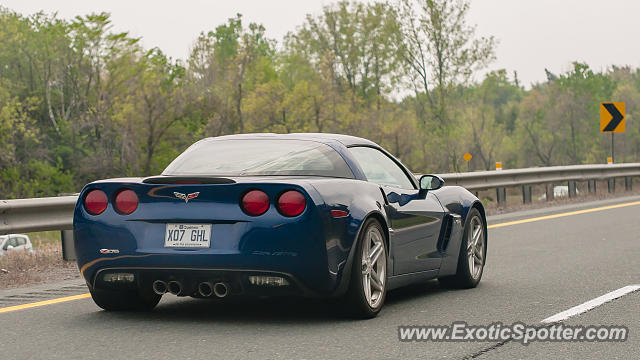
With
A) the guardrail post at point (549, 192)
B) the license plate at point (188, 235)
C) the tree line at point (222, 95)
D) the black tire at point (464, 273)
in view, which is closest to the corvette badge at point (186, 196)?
the license plate at point (188, 235)

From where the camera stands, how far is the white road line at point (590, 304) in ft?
20.9

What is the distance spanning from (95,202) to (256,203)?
1120 millimetres

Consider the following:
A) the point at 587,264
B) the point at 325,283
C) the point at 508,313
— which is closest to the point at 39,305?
the point at 325,283

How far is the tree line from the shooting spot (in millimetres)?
48406

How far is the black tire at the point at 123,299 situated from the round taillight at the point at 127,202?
71 centimetres

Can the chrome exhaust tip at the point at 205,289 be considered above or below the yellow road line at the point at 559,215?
above

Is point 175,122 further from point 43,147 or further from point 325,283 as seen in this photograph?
Result: point 325,283

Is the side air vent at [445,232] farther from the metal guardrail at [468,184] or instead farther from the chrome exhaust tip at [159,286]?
the metal guardrail at [468,184]

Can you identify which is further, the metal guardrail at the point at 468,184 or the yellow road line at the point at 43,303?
the metal guardrail at the point at 468,184

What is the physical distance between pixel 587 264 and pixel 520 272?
92cm

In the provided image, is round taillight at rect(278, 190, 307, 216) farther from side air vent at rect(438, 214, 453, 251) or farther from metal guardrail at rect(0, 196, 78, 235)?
metal guardrail at rect(0, 196, 78, 235)

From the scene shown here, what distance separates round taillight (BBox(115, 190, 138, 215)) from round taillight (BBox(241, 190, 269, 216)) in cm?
74

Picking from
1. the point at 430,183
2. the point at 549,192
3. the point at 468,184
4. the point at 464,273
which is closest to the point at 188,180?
the point at 430,183

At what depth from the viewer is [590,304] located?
699 centimetres
